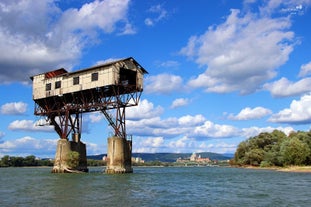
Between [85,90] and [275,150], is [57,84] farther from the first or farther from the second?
[275,150]

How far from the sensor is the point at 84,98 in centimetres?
6800

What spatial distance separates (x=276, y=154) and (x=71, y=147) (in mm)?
56927

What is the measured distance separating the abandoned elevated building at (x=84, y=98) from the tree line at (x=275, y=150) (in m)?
42.9

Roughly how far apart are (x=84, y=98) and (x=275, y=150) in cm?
5854

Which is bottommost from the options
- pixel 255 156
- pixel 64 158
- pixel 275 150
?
pixel 64 158

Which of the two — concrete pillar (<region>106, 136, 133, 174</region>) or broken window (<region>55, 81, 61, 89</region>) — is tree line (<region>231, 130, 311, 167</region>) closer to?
concrete pillar (<region>106, 136, 133, 174</region>)

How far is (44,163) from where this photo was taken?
7200 inches

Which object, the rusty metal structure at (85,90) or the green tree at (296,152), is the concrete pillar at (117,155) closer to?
the rusty metal structure at (85,90)

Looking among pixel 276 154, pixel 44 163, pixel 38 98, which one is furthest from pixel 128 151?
pixel 44 163

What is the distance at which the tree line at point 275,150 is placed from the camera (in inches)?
3469

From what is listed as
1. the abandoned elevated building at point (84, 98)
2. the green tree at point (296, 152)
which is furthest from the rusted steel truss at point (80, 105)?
the green tree at point (296, 152)

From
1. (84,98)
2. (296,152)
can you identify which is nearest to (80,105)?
(84,98)

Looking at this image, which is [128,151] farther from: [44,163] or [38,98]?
[44,163]

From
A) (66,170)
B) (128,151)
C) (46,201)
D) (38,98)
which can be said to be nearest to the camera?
(46,201)
